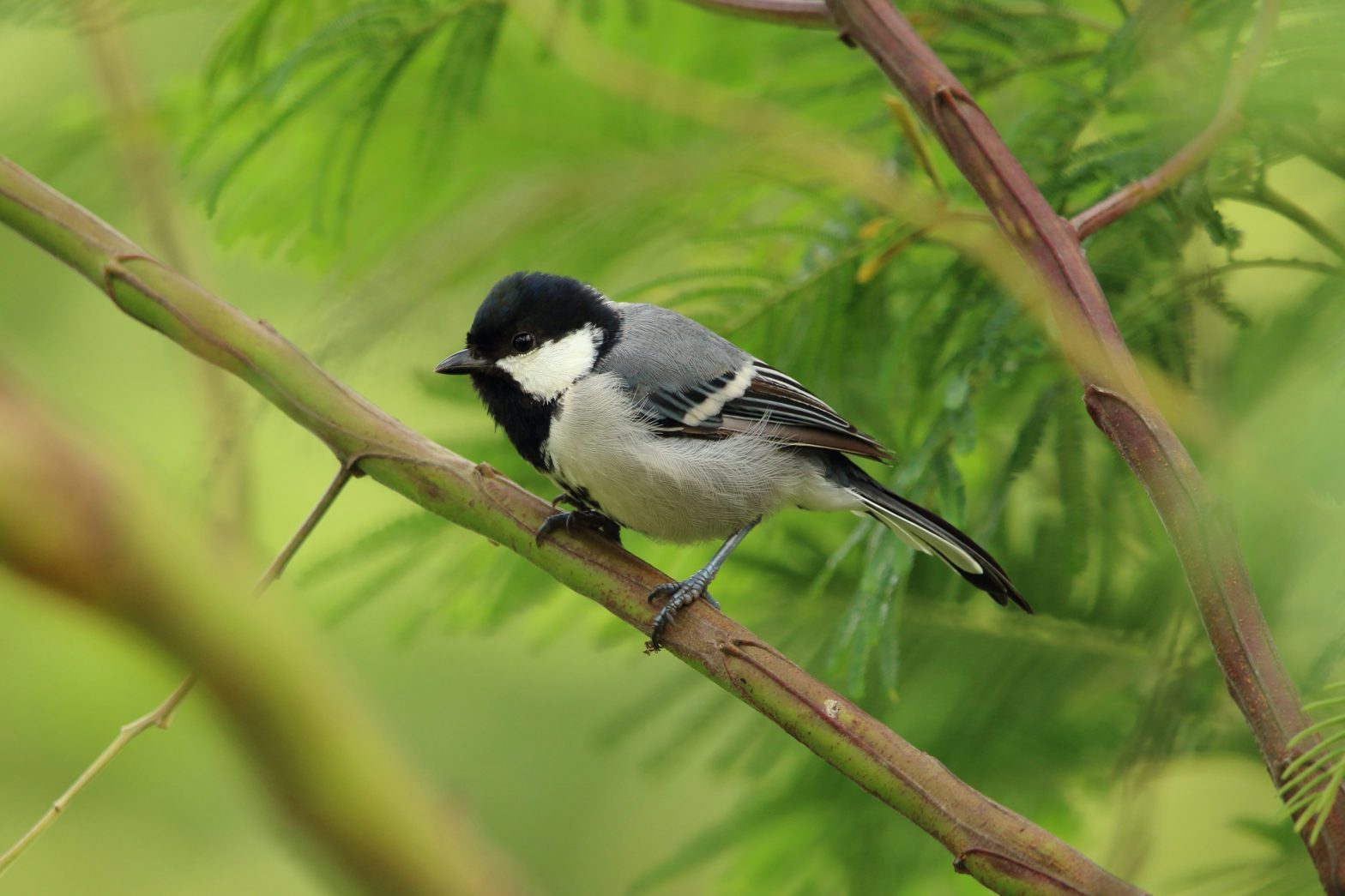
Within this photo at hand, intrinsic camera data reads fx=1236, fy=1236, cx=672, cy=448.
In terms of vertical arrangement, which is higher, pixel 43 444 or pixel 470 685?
pixel 43 444

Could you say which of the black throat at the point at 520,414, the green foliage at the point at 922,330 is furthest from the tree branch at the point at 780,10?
the black throat at the point at 520,414

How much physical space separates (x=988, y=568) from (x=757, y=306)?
0.45 meters

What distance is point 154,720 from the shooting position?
121 cm

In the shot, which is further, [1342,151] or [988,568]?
[988,568]

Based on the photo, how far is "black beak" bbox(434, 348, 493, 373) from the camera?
176 cm

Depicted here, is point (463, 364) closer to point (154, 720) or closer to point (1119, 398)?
point (154, 720)

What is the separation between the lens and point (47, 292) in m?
2.57

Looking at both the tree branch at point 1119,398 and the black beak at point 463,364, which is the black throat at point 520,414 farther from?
the tree branch at point 1119,398

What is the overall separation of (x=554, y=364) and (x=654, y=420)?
173 mm

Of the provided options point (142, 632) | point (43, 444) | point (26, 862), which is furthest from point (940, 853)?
point (26, 862)

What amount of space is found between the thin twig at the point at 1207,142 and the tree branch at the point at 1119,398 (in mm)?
52

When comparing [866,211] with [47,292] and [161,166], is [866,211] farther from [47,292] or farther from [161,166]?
[47,292]

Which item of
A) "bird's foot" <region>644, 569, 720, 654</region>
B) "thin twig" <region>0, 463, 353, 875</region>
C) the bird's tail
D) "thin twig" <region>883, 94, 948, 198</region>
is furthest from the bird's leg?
"thin twig" <region>883, 94, 948, 198</region>

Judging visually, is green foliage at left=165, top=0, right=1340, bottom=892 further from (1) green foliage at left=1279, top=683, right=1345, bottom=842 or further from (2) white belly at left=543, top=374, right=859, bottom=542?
(1) green foliage at left=1279, top=683, right=1345, bottom=842
